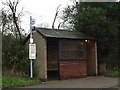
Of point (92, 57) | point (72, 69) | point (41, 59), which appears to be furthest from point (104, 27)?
point (41, 59)

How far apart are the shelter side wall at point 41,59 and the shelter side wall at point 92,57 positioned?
4.49 metres

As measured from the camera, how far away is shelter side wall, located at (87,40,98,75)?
14047mm

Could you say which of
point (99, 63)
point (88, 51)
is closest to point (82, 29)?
point (88, 51)

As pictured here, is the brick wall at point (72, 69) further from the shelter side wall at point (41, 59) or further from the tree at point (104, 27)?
the tree at point (104, 27)

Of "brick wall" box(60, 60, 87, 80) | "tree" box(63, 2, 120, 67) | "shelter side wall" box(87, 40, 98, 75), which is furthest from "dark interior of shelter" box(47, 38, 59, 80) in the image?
"tree" box(63, 2, 120, 67)

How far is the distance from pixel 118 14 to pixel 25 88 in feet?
38.1

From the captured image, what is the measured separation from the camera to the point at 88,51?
14.6m

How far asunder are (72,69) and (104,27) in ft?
15.1

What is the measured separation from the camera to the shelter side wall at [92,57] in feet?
46.1

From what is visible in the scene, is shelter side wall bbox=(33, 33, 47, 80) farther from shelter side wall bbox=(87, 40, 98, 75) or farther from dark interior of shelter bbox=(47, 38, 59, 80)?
shelter side wall bbox=(87, 40, 98, 75)

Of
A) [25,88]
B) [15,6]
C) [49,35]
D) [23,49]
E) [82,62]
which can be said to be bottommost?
[25,88]

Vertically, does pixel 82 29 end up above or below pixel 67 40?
above

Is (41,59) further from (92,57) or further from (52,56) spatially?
(92,57)

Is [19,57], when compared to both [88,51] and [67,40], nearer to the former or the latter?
[67,40]
